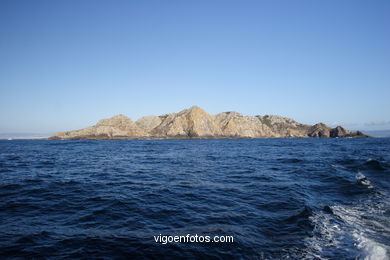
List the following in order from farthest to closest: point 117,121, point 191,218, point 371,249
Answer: point 117,121
point 191,218
point 371,249

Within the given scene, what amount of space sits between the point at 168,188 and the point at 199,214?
579cm

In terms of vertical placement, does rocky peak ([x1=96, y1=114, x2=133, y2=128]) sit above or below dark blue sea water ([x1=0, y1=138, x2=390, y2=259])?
above

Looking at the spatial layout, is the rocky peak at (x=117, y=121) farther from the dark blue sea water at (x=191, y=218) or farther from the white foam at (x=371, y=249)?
the white foam at (x=371, y=249)

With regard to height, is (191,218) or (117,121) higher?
(117,121)

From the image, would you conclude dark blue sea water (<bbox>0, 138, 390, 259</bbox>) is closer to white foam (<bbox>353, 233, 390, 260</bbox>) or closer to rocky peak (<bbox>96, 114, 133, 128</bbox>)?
white foam (<bbox>353, 233, 390, 260</bbox>)

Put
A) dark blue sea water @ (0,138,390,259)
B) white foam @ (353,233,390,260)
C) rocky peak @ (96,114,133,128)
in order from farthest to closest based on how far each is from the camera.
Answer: rocky peak @ (96,114,133,128)
dark blue sea water @ (0,138,390,259)
white foam @ (353,233,390,260)

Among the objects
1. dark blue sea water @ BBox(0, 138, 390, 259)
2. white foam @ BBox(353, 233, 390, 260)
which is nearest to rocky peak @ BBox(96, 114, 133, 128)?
dark blue sea water @ BBox(0, 138, 390, 259)

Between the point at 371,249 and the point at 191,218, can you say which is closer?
the point at 371,249

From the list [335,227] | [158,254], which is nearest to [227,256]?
[158,254]

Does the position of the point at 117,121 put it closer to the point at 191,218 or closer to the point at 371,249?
the point at 191,218

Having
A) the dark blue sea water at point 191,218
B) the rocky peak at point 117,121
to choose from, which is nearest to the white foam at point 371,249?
the dark blue sea water at point 191,218

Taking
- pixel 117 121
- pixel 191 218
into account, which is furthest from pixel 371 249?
pixel 117 121

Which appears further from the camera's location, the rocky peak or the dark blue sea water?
the rocky peak

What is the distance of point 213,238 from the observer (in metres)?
8.53
